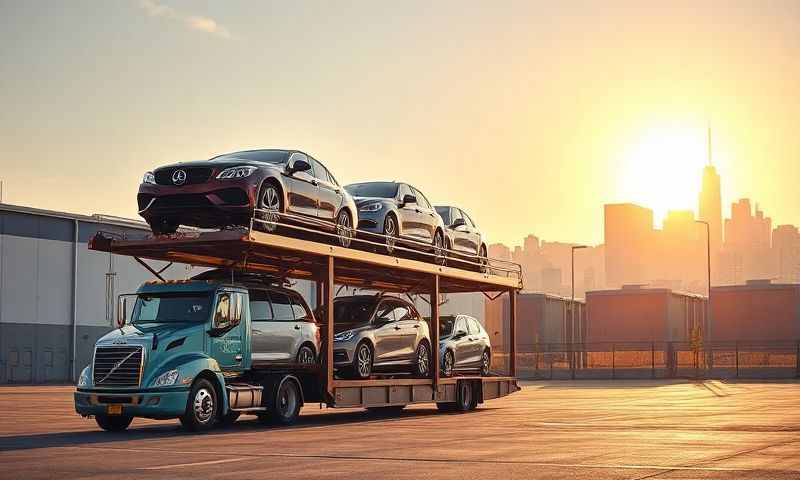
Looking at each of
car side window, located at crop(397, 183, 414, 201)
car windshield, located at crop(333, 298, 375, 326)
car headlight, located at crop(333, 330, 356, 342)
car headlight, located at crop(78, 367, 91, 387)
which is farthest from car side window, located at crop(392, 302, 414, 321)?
car headlight, located at crop(78, 367, 91, 387)

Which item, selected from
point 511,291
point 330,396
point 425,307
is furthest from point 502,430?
point 425,307

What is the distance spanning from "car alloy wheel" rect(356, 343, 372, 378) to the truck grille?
17.7 ft

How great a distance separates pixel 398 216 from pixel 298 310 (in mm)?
3524

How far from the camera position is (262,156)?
20922mm

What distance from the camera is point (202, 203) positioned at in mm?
19359

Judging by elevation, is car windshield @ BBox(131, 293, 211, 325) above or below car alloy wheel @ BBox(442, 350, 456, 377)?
above

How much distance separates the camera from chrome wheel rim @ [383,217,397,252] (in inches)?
942

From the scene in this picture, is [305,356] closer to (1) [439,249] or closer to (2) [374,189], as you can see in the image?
(2) [374,189]

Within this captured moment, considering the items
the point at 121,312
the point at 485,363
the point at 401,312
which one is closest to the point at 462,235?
the point at 485,363

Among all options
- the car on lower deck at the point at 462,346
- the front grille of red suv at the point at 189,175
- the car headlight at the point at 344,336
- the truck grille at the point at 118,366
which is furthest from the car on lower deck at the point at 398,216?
the truck grille at the point at 118,366

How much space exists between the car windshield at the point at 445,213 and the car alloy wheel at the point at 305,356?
7.34m

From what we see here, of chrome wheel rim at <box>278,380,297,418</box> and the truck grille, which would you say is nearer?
the truck grille

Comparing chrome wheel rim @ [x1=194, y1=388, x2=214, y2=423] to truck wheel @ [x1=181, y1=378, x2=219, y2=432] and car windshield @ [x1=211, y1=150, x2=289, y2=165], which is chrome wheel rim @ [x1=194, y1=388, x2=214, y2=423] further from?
car windshield @ [x1=211, y1=150, x2=289, y2=165]

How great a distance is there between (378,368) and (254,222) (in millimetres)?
5891
